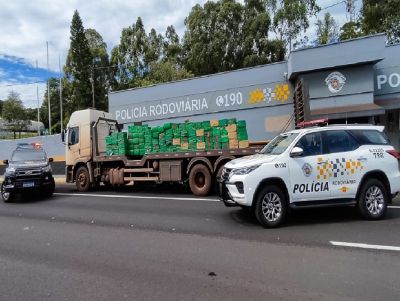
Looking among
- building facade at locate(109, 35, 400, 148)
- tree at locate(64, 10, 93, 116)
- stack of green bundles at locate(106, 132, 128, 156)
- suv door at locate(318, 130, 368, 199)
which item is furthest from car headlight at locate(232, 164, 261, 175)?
tree at locate(64, 10, 93, 116)

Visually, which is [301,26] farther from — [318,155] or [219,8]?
[318,155]

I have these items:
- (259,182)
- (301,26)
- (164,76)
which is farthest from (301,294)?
(164,76)

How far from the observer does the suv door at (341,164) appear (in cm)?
817

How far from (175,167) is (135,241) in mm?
6385

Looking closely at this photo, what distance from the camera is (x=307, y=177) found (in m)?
8.02

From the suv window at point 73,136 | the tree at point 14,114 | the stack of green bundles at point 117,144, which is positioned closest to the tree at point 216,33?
the suv window at point 73,136

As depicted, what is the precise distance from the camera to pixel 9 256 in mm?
6734

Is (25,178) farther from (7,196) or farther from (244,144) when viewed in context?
(244,144)

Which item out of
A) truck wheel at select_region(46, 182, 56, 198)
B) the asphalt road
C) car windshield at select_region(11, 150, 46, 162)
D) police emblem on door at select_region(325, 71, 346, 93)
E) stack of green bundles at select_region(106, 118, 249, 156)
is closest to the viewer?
the asphalt road

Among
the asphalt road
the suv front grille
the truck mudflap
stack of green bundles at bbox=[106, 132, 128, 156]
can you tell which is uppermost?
stack of green bundles at bbox=[106, 132, 128, 156]

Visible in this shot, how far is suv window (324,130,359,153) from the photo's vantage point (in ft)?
27.3

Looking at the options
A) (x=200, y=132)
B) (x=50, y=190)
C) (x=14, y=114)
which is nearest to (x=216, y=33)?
(x=200, y=132)

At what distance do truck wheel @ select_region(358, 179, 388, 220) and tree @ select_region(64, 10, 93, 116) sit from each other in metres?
49.2

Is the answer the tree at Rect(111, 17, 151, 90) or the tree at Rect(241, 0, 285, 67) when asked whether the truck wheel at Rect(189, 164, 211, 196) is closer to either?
the tree at Rect(241, 0, 285, 67)
